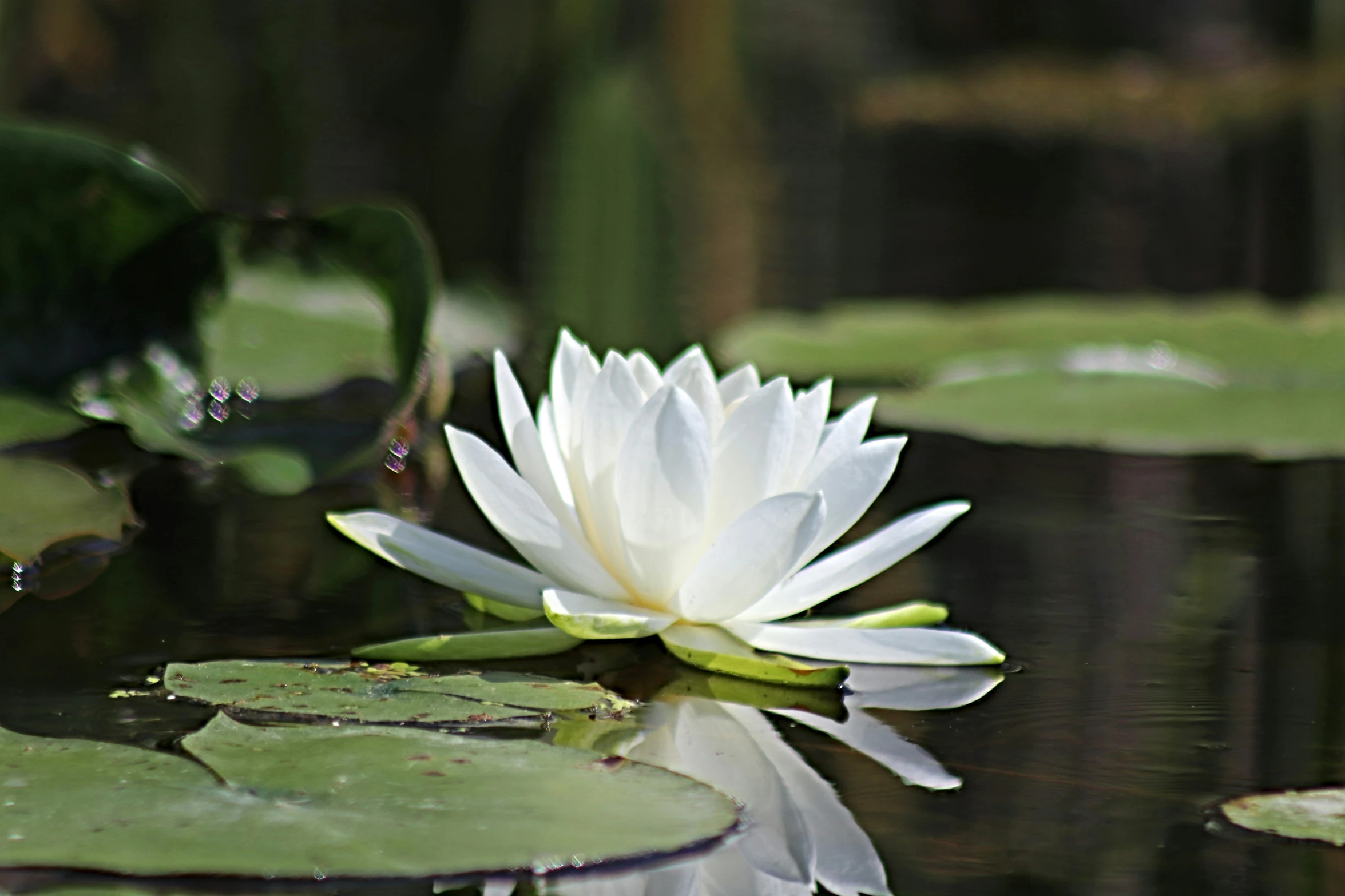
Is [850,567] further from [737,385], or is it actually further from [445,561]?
[445,561]

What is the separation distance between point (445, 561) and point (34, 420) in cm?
76

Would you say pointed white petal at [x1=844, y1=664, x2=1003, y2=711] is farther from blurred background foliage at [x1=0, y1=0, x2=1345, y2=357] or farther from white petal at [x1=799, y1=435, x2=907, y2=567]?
blurred background foliage at [x1=0, y1=0, x2=1345, y2=357]

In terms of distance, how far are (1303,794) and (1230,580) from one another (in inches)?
20.6

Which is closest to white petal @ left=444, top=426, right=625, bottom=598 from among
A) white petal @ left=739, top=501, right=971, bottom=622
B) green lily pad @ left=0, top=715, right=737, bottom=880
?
white petal @ left=739, top=501, right=971, bottom=622

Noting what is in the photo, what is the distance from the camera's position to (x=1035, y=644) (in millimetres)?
Answer: 1158

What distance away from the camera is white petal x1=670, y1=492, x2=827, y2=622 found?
39.1 inches

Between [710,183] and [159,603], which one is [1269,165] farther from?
[159,603]

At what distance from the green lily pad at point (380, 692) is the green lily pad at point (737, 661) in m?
0.08

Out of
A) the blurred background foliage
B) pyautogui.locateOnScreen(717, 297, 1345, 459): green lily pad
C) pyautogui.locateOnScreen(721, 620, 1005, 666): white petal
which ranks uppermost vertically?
the blurred background foliage

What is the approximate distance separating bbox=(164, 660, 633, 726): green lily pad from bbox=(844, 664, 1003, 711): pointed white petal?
0.55ft

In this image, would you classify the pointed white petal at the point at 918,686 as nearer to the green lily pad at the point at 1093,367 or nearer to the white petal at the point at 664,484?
the white petal at the point at 664,484

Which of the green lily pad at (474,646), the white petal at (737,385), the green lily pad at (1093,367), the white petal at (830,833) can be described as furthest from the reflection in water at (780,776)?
the green lily pad at (1093,367)

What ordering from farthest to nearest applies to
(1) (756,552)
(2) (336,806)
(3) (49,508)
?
(3) (49,508) → (1) (756,552) → (2) (336,806)

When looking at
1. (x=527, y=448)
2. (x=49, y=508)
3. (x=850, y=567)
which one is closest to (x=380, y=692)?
(x=527, y=448)
